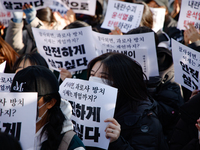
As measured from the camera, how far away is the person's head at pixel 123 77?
2.69 m

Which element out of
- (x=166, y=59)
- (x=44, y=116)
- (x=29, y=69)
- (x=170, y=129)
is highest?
(x=29, y=69)

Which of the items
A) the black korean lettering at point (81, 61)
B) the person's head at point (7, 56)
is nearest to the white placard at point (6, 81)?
the person's head at point (7, 56)

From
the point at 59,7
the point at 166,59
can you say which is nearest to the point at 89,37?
the point at 166,59

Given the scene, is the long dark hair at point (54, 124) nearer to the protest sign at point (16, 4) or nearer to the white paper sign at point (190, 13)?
the white paper sign at point (190, 13)

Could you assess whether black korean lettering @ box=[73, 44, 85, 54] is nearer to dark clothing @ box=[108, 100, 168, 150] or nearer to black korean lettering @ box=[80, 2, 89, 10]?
dark clothing @ box=[108, 100, 168, 150]

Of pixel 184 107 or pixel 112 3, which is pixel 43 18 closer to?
pixel 112 3

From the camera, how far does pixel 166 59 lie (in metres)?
3.87

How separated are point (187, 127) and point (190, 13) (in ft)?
8.89

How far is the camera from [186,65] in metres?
3.29

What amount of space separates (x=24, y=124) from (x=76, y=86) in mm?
759

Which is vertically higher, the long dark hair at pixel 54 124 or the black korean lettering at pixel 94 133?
the long dark hair at pixel 54 124

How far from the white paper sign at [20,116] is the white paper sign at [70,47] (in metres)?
2.08

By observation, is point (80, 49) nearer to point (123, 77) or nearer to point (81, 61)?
point (81, 61)

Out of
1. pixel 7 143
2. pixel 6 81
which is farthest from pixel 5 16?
pixel 7 143
